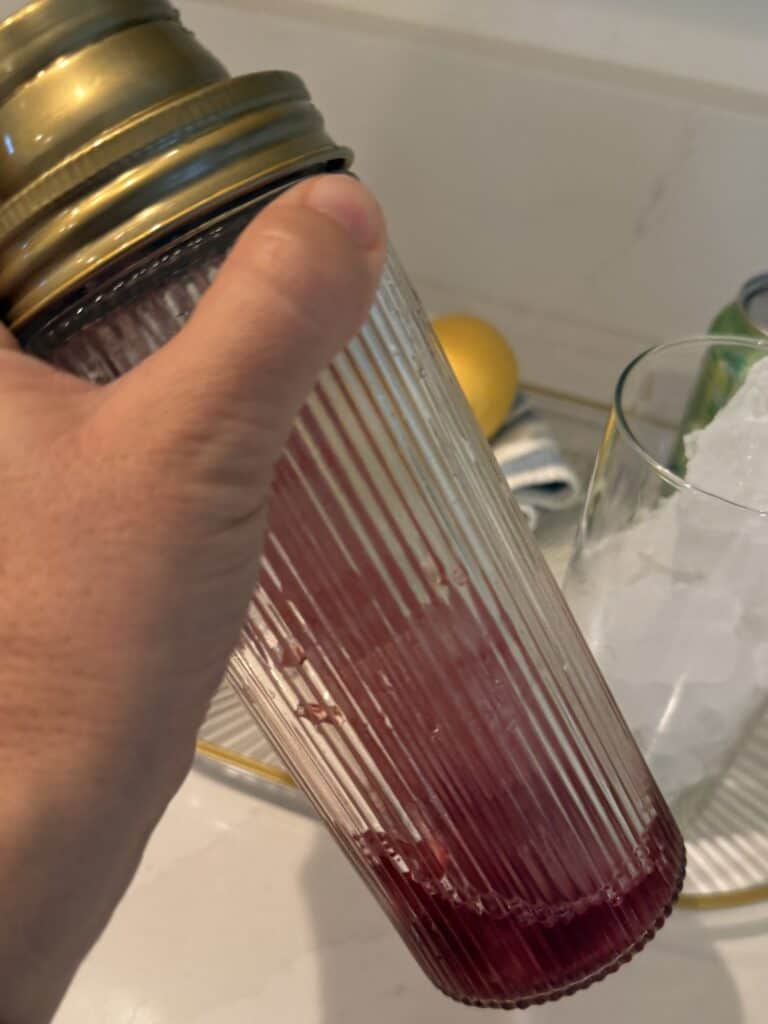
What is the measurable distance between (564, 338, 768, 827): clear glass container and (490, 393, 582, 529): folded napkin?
0.08 meters

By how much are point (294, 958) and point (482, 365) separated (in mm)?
249

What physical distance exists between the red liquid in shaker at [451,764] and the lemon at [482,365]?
184mm

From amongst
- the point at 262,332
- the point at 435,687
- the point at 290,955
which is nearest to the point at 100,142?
the point at 262,332

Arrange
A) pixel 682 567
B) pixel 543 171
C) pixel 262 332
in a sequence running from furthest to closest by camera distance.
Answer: pixel 543 171, pixel 682 567, pixel 262 332

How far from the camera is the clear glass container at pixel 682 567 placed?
0.28 metres

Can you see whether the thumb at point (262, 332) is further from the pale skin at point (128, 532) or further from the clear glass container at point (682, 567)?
the clear glass container at point (682, 567)

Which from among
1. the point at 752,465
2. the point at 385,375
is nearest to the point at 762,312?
the point at 752,465

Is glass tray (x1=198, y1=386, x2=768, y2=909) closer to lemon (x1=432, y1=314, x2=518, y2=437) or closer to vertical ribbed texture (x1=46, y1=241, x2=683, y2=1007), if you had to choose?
vertical ribbed texture (x1=46, y1=241, x2=683, y2=1007)

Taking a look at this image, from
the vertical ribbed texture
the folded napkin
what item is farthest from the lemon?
the vertical ribbed texture

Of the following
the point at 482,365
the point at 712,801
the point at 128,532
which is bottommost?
the point at 712,801

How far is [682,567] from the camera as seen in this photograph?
0.29m

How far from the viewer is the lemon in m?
0.41

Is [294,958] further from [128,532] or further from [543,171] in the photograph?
[543,171]

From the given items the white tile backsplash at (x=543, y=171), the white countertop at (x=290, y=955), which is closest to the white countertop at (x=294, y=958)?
the white countertop at (x=290, y=955)
